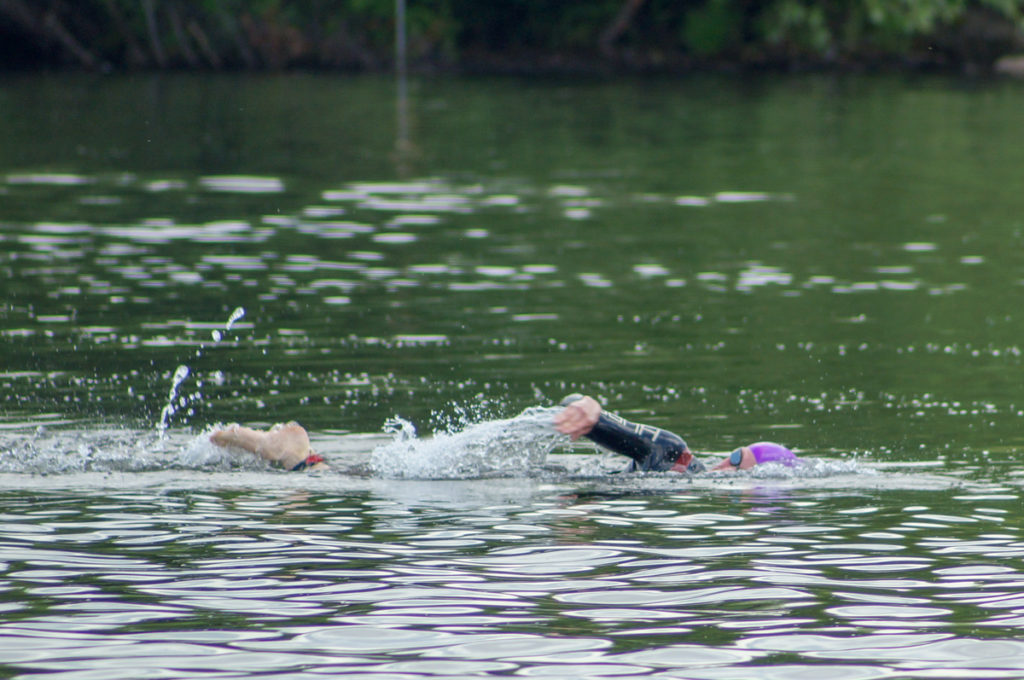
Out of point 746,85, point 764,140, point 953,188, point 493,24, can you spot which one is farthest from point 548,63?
point 953,188

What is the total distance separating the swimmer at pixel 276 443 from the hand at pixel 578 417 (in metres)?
1.92

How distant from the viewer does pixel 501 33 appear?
3105 inches

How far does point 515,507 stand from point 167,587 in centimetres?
298

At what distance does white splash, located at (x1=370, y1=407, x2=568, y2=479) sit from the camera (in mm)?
13203

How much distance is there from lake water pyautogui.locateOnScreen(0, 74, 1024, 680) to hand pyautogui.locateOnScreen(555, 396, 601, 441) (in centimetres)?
21

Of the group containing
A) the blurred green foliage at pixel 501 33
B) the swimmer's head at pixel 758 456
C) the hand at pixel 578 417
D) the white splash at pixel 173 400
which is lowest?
the white splash at pixel 173 400

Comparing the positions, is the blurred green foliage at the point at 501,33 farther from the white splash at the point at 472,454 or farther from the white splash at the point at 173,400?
the white splash at the point at 472,454

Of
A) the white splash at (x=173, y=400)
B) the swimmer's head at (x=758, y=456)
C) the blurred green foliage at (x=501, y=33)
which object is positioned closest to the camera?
the swimmer's head at (x=758, y=456)

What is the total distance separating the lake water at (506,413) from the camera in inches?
359

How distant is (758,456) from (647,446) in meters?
0.79

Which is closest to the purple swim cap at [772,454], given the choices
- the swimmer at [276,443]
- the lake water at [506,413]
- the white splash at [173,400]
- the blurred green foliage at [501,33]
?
the lake water at [506,413]

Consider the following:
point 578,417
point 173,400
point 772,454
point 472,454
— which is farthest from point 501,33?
point 578,417

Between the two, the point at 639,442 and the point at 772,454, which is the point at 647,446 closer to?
the point at 639,442

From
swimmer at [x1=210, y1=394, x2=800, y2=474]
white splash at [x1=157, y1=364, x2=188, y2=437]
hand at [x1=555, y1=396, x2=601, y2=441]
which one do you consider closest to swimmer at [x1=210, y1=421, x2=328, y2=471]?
swimmer at [x1=210, y1=394, x2=800, y2=474]
